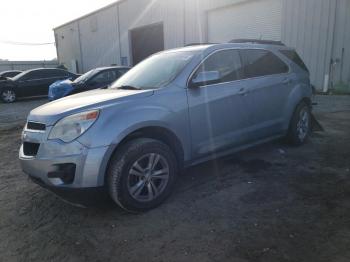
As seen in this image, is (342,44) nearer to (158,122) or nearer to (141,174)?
(158,122)

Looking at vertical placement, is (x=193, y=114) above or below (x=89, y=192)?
above

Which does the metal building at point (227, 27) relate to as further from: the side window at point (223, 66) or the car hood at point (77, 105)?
the car hood at point (77, 105)

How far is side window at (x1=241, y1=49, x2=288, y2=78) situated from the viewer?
466cm

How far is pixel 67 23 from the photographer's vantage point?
34438 mm

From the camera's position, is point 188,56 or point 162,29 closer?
point 188,56

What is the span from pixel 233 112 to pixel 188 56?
920 millimetres

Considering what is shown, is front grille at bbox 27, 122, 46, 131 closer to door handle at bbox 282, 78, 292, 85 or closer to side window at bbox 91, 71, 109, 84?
door handle at bbox 282, 78, 292, 85

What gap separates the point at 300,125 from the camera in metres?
5.64

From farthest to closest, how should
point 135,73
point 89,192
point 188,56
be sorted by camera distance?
point 135,73, point 188,56, point 89,192

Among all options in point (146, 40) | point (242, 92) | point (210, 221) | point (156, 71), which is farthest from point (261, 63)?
point (146, 40)

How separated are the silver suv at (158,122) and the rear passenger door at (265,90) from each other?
14 mm

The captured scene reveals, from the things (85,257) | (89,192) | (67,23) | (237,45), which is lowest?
(85,257)

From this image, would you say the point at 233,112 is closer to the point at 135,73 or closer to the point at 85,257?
the point at 135,73

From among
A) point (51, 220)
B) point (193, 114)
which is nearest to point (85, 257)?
point (51, 220)
